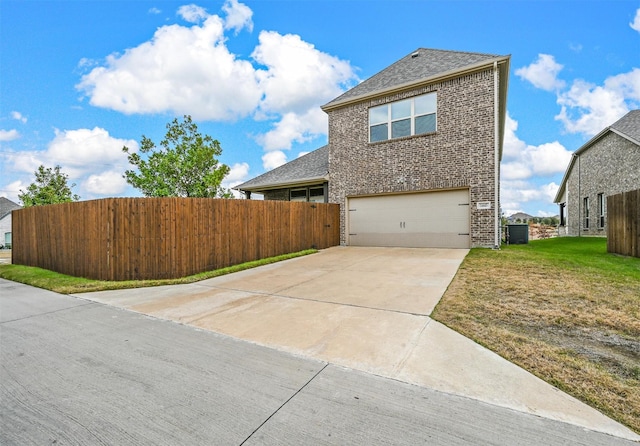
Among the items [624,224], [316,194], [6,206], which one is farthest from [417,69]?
[6,206]

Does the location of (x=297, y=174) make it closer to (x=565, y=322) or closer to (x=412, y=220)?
(x=412, y=220)

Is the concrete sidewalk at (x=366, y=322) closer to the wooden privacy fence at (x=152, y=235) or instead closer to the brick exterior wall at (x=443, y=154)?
the wooden privacy fence at (x=152, y=235)

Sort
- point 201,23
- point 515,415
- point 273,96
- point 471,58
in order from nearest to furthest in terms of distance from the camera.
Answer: point 515,415 → point 471,58 → point 201,23 → point 273,96

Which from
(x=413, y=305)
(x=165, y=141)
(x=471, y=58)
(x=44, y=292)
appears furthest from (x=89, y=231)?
(x=471, y=58)

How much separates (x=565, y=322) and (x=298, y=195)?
1282cm

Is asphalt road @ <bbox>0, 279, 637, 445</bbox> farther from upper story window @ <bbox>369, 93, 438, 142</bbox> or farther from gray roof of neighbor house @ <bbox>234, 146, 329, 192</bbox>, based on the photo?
gray roof of neighbor house @ <bbox>234, 146, 329, 192</bbox>

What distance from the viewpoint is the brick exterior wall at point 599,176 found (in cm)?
1442

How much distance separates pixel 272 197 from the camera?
16.5 metres

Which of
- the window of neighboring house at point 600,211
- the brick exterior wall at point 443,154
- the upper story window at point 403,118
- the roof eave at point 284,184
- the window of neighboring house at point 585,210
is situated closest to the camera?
the brick exterior wall at point 443,154

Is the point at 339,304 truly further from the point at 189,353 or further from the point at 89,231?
the point at 89,231

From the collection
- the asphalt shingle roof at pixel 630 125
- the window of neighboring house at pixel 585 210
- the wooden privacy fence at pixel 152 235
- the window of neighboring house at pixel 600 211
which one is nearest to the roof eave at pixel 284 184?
the wooden privacy fence at pixel 152 235

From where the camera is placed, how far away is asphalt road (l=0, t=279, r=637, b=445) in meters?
1.81

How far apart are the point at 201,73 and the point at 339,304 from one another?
1241 cm

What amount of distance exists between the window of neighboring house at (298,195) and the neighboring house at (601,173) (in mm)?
15796
